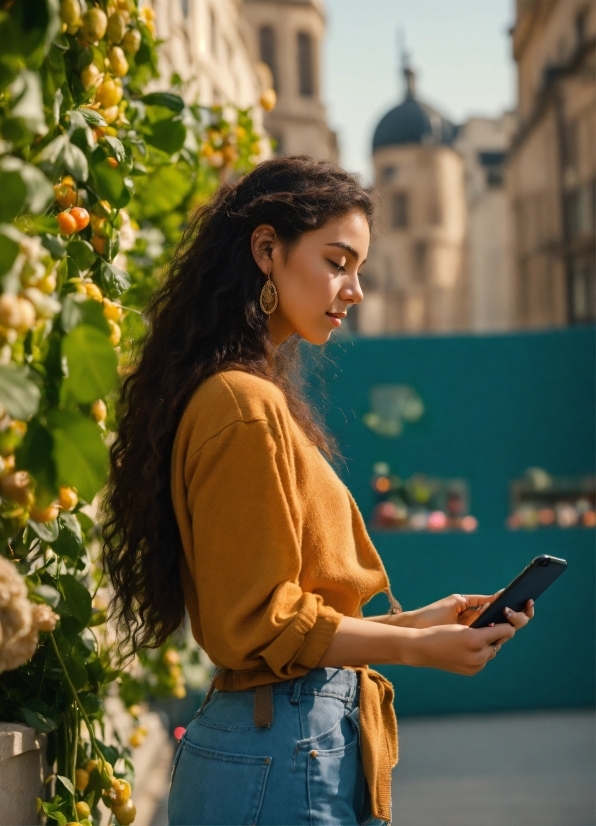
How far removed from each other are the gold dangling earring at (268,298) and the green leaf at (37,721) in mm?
736

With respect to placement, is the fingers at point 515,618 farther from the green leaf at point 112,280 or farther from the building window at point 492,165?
the building window at point 492,165

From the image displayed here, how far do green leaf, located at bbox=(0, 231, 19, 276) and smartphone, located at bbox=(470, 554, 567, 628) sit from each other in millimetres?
953

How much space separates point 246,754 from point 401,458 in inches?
309

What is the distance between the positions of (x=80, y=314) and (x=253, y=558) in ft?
1.50

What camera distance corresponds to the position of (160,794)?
5.14m

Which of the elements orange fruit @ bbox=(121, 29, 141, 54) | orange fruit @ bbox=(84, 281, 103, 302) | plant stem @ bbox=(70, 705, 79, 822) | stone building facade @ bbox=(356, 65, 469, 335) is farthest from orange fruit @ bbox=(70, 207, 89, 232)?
stone building facade @ bbox=(356, 65, 469, 335)

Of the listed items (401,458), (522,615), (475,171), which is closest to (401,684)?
(401,458)

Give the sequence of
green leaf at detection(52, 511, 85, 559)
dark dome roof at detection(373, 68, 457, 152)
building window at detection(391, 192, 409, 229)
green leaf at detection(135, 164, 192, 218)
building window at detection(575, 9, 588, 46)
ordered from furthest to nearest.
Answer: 1. building window at detection(391, 192, 409, 229)
2. dark dome roof at detection(373, 68, 457, 152)
3. building window at detection(575, 9, 588, 46)
4. green leaf at detection(135, 164, 192, 218)
5. green leaf at detection(52, 511, 85, 559)

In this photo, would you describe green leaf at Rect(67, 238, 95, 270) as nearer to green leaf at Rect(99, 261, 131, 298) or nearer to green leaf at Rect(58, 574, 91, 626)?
green leaf at Rect(99, 261, 131, 298)

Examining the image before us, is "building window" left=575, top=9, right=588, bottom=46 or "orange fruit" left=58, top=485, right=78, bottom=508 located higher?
"building window" left=575, top=9, right=588, bottom=46

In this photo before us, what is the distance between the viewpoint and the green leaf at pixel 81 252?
1.78 metres

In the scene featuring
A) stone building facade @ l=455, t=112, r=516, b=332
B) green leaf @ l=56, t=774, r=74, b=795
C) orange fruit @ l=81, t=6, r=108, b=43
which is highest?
stone building facade @ l=455, t=112, r=516, b=332

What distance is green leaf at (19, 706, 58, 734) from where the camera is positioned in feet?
5.88

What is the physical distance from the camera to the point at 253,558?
1.55m
